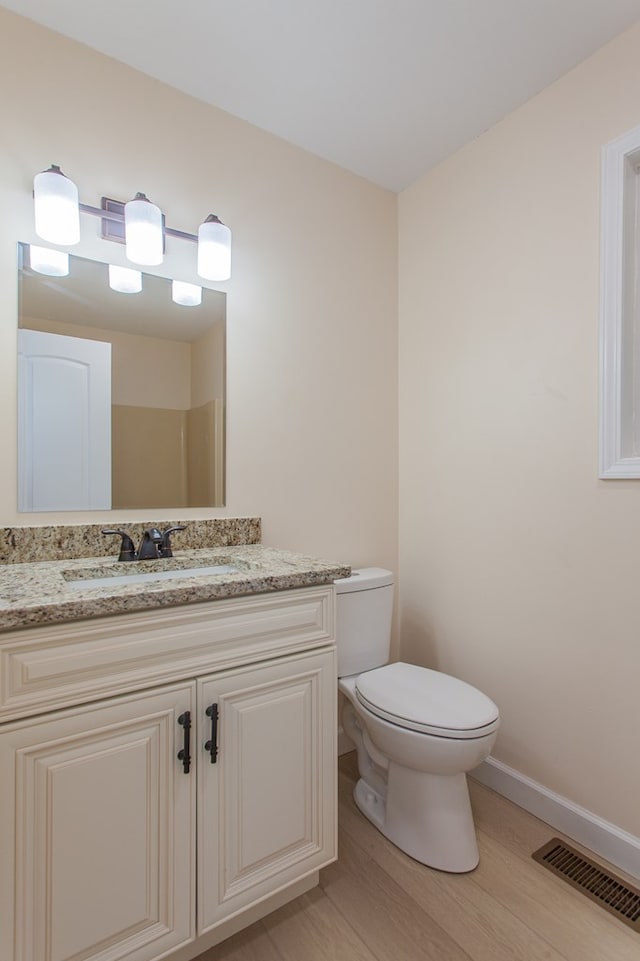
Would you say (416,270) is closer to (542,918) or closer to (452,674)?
(452,674)

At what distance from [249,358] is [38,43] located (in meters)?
1.05

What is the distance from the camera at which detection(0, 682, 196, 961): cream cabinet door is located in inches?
35.2

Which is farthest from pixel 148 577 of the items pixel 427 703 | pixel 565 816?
pixel 565 816

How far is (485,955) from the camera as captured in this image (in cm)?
116

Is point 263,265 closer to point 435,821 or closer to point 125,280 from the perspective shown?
point 125,280

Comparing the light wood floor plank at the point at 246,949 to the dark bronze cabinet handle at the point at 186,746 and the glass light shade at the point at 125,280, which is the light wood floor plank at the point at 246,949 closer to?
the dark bronze cabinet handle at the point at 186,746

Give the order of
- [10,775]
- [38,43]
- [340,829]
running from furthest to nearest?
[340,829] → [38,43] → [10,775]

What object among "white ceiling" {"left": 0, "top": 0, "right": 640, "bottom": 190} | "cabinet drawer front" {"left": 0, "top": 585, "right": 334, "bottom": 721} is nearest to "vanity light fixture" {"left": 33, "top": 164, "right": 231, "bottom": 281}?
"white ceiling" {"left": 0, "top": 0, "right": 640, "bottom": 190}

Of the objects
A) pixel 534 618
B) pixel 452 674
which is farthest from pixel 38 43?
pixel 452 674

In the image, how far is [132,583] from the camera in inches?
46.7

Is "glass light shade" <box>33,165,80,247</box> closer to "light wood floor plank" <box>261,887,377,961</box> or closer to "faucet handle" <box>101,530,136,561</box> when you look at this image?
"faucet handle" <box>101,530,136,561</box>

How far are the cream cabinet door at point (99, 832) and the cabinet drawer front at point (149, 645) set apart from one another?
0.04 metres

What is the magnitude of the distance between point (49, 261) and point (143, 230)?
0.94 feet

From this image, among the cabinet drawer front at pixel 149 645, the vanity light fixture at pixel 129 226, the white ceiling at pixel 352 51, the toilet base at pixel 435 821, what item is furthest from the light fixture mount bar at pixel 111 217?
the toilet base at pixel 435 821
